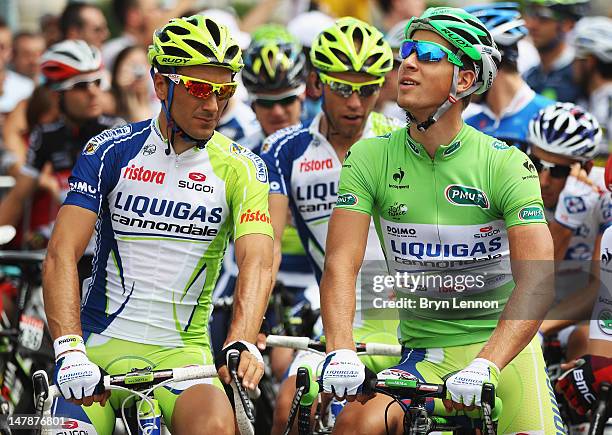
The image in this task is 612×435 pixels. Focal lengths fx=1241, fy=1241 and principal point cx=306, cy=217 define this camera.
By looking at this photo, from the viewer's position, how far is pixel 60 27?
1338 cm

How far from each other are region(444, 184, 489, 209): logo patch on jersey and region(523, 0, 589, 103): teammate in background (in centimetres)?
640

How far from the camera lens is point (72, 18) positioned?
13219 millimetres

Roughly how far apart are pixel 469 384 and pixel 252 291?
132 cm

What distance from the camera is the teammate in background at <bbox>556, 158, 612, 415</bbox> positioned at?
6.66 meters

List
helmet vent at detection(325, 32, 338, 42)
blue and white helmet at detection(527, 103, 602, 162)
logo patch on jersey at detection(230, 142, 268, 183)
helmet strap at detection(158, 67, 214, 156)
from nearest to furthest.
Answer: helmet strap at detection(158, 67, 214, 156) < logo patch on jersey at detection(230, 142, 268, 183) < helmet vent at detection(325, 32, 338, 42) < blue and white helmet at detection(527, 103, 602, 162)

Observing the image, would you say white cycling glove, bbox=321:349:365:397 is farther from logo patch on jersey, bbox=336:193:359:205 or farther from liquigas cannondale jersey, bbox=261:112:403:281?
liquigas cannondale jersey, bbox=261:112:403:281

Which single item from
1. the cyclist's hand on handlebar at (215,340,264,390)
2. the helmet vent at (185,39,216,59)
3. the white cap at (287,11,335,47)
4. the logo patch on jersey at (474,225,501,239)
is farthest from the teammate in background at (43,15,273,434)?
the white cap at (287,11,335,47)

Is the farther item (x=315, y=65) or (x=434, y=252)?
(x=315, y=65)

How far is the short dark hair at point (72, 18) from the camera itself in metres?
13.2

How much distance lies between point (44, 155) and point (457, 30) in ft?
Answer: 16.7

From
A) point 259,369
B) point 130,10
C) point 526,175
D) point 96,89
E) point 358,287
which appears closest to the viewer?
point 259,369

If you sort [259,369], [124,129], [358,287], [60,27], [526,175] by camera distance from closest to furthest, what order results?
[259,369] → [526,175] → [124,129] → [358,287] → [60,27]

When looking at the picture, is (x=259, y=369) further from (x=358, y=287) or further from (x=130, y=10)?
(x=130, y=10)

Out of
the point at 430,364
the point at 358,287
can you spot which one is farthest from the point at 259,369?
the point at 358,287
